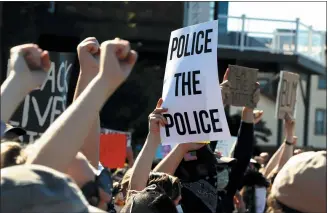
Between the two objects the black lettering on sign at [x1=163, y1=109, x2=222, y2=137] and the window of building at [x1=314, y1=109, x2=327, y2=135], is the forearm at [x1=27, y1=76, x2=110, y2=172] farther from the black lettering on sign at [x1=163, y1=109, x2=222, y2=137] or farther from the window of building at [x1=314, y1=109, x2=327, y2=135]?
the window of building at [x1=314, y1=109, x2=327, y2=135]

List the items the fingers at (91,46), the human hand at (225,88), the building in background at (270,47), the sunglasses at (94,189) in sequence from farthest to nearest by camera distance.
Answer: the building in background at (270,47) < the human hand at (225,88) < the fingers at (91,46) < the sunglasses at (94,189)

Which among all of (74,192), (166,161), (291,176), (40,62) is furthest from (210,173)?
(74,192)

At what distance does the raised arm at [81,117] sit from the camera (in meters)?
2.20

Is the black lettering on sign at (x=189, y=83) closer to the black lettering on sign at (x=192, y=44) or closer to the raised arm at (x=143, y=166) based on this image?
the black lettering on sign at (x=192, y=44)

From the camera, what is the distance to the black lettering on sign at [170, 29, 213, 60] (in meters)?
4.34

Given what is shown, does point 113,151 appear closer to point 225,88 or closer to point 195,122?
point 225,88

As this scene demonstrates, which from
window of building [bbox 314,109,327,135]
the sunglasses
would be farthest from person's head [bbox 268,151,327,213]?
window of building [bbox 314,109,327,135]

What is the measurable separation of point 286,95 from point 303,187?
4.16 m

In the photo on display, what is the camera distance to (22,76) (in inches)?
89.9

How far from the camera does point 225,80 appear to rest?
5.44 m

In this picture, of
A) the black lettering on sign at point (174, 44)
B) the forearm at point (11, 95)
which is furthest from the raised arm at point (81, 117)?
the black lettering on sign at point (174, 44)

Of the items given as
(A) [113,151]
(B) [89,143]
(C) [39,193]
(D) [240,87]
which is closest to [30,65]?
(C) [39,193]

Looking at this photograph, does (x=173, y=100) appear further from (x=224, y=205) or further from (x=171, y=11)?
(x=171, y=11)

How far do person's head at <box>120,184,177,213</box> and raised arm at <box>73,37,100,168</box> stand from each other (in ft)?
0.89
